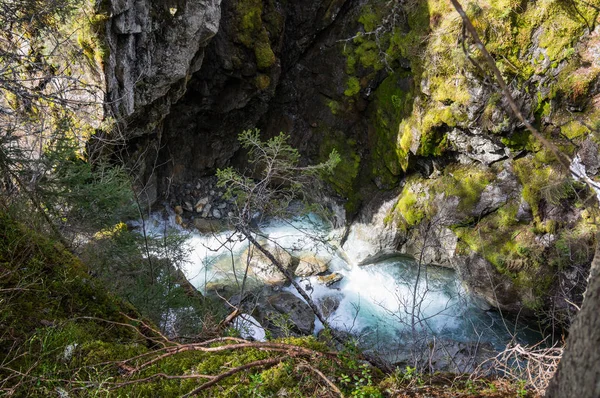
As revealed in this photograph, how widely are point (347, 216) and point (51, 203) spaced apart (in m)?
6.83

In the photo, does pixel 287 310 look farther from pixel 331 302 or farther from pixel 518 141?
pixel 518 141

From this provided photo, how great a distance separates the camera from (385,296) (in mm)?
8672

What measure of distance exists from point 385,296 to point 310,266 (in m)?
1.96

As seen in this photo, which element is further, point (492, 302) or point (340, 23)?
point (340, 23)

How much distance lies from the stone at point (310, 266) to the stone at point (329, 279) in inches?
7.5

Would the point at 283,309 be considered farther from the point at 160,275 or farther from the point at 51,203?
the point at 51,203

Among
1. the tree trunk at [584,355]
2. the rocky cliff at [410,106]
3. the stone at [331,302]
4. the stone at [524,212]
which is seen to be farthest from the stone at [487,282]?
the tree trunk at [584,355]

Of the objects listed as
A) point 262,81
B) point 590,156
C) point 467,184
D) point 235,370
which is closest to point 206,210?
point 262,81

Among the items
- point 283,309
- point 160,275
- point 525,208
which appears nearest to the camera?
point 160,275

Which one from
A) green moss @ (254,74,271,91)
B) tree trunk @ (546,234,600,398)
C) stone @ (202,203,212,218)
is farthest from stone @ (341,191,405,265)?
tree trunk @ (546,234,600,398)

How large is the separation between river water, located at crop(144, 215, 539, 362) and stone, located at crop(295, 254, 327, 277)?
169mm

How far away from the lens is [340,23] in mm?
9969

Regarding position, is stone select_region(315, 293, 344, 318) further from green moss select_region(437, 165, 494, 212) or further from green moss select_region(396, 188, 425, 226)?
green moss select_region(437, 165, 494, 212)

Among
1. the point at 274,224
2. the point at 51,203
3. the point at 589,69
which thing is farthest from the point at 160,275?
the point at 589,69
